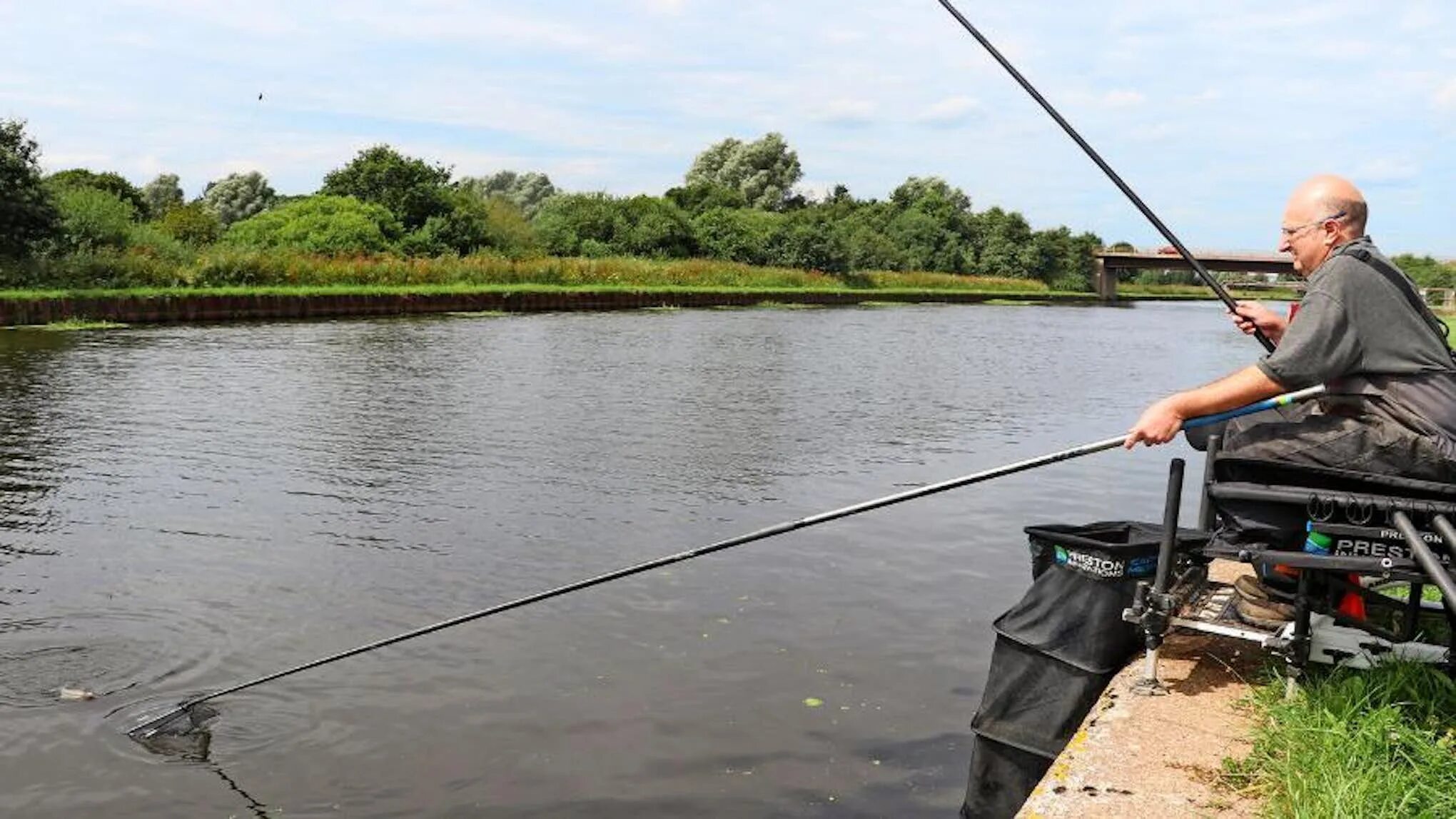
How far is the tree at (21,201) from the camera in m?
32.4

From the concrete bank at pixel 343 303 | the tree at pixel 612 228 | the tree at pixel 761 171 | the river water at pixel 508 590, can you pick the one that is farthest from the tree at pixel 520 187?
the river water at pixel 508 590

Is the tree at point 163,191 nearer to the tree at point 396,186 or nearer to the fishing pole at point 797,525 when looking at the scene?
the tree at point 396,186

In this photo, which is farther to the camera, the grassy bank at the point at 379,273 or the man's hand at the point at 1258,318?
the grassy bank at the point at 379,273

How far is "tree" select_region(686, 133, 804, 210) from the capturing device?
99.7 meters

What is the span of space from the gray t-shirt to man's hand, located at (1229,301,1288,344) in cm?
115

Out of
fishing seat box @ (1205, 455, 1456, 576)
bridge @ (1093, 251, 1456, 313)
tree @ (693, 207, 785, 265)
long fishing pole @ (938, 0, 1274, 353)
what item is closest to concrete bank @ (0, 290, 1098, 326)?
tree @ (693, 207, 785, 265)

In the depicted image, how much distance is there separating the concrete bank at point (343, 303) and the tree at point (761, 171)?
43.8 meters

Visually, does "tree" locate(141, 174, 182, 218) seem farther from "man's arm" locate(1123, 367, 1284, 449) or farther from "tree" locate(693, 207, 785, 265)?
"man's arm" locate(1123, 367, 1284, 449)

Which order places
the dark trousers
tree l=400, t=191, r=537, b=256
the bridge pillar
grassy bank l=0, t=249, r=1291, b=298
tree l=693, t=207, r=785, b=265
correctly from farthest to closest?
the bridge pillar → tree l=693, t=207, r=785, b=265 → tree l=400, t=191, r=537, b=256 → grassy bank l=0, t=249, r=1291, b=298 → the dark trousers

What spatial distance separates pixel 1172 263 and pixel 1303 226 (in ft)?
249

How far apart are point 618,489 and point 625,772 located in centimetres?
569

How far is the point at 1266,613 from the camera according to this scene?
14.5 feet

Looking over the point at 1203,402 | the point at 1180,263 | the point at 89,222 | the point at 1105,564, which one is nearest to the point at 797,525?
the point at 1105,564

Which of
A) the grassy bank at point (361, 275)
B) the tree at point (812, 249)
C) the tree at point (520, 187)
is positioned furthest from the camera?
the tree at point (520, 187)
